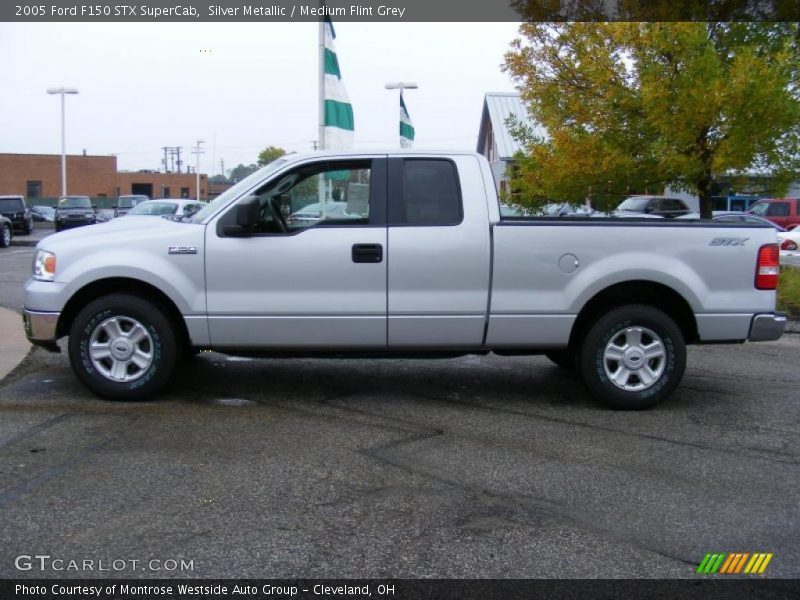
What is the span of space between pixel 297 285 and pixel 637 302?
265cm

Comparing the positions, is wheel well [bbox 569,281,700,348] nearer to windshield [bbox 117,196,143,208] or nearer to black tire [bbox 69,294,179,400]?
black tire [bbox 69,294,179,400]

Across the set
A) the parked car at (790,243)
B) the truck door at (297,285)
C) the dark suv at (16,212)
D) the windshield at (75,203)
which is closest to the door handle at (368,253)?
the truck door at (297,285)

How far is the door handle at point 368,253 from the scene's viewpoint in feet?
20.7

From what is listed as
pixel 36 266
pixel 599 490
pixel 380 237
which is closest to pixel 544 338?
pixel 380 237

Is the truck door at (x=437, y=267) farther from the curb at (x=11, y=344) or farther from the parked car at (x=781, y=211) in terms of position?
the parked car at (x=781, y=211)

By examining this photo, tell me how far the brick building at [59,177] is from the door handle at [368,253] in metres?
68.5

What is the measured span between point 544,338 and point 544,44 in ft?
26.2


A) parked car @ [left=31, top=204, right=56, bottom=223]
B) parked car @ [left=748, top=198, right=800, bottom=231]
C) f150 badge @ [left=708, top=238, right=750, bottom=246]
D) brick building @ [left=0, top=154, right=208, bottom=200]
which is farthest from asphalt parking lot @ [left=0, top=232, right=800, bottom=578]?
brick building @ [left=0, top=154, right=208, bottom=200]

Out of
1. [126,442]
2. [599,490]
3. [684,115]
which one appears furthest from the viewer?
[684,115]

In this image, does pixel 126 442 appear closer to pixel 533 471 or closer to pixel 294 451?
pixel 294 451

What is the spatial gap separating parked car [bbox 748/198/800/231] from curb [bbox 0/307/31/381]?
22.8 meters

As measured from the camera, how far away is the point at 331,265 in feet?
20.8

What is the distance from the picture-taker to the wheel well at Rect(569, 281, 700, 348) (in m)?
6.60

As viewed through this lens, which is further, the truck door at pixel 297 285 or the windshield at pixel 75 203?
the windshield at pixel 75 203
